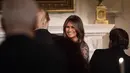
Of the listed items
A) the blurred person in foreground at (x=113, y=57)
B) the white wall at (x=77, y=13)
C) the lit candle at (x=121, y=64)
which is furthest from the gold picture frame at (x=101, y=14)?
the lit candle at (x=121, y=64)

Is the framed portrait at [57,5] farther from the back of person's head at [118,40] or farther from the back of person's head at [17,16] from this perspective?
the back of person's head at [17,16]

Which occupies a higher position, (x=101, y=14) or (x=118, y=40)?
(x=101, y=14)

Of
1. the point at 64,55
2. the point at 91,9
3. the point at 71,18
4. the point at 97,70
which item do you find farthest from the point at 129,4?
the point at 64,55

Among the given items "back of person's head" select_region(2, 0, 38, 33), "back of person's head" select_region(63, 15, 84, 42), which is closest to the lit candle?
"back of person's head" select_region(63, 15, 84, 42)

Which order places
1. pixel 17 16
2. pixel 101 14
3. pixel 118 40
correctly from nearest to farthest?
pixel 17 16, pixel 118 40, pixel 101 14

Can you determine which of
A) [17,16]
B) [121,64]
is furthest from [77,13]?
[17,16]

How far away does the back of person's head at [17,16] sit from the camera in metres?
1.47

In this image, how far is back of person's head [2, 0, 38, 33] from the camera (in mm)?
1474

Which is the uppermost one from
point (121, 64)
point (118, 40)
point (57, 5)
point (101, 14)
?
point (57, 5)

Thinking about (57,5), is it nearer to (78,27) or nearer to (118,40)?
(78,27)

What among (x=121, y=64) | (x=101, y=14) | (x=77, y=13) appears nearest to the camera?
(x=121, y=64)

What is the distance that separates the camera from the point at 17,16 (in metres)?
1.49

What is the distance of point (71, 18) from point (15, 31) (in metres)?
2.57

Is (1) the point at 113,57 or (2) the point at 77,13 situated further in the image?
(2) the point at 77,13
